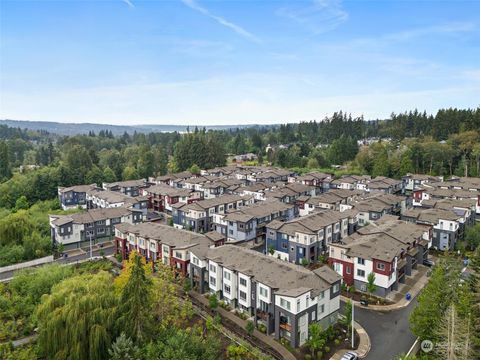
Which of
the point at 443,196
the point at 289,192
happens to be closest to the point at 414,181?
the point at 443,196

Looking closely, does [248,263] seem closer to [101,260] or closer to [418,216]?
[101,260]

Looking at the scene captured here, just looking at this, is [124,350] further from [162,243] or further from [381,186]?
[381,186]

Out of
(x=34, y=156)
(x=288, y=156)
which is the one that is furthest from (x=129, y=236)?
(x=34, y=156)

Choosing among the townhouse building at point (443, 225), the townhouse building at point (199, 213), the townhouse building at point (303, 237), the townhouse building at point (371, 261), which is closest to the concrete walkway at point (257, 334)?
the townhouse building at point (371, 261)

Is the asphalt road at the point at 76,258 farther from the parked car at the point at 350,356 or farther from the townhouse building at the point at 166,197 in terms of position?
the parked car at the point at 350,356

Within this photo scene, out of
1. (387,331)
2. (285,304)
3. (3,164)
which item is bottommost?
(387,331)

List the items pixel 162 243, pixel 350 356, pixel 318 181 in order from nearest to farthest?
pixel 350 356
pixel 162 243
pixel 318 181

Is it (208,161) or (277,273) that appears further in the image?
(208,161)
